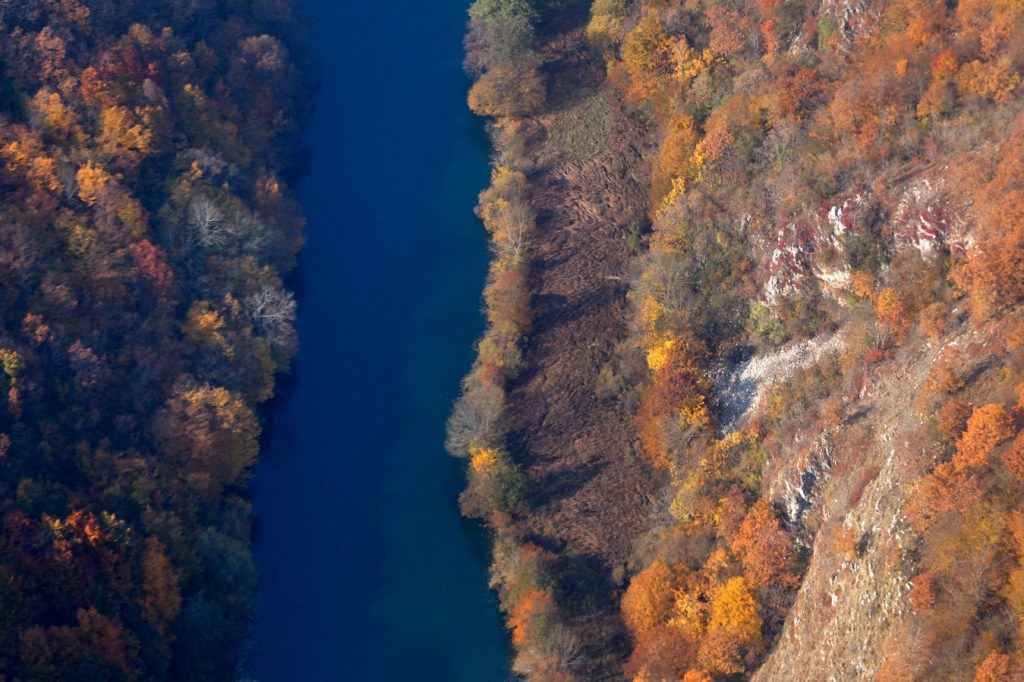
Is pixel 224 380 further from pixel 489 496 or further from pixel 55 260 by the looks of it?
pixel 489 496

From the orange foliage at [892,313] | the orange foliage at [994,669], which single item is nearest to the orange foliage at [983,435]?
the orange foliage at [994,669]

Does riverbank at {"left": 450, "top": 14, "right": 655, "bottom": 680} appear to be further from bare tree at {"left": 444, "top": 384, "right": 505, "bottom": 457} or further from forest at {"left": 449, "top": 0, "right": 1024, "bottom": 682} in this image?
forest at {"left": 449, "top": 0, "right": 1024, "bottom": 682}

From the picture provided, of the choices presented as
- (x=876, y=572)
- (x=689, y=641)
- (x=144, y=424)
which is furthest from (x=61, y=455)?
(x=876, y=572)

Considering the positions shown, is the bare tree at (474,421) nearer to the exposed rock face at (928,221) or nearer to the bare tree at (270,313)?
the bare tree at (270,313)

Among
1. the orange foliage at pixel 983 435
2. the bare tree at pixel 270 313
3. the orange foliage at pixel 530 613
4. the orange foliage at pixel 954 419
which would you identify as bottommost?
the orange foliage at pixel 983 435

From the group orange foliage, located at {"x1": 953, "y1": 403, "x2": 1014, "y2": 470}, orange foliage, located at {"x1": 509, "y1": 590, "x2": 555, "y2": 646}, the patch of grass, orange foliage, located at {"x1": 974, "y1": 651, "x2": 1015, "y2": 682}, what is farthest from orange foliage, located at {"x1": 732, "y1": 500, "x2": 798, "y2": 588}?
the patch of grass

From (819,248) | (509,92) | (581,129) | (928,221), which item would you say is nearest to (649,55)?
(581,129)

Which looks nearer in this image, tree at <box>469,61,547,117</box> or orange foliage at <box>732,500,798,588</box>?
orange foliage at <box>732,500,798,588</box>
